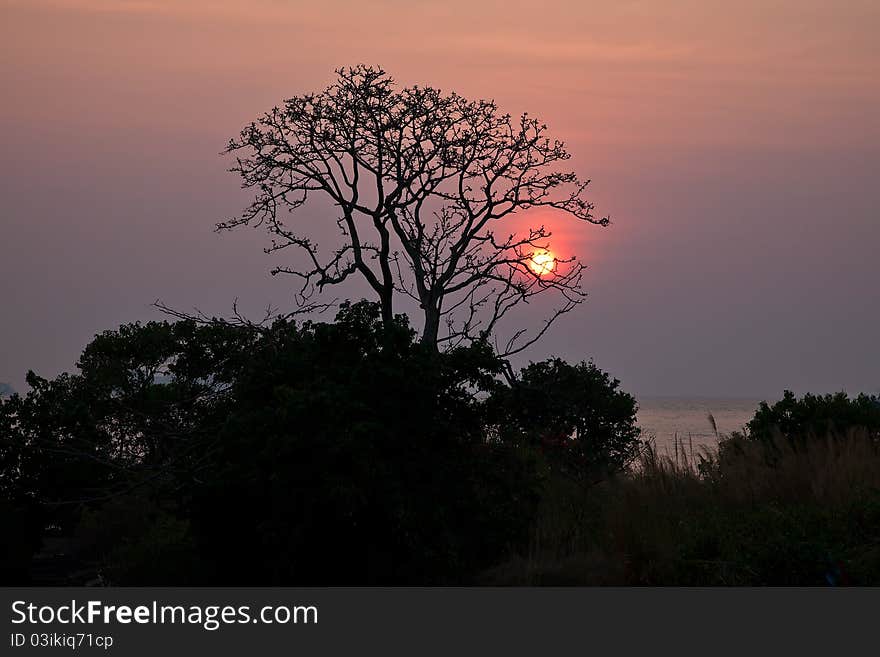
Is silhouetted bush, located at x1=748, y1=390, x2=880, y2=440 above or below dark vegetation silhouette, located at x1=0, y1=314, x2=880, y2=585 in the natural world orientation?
above

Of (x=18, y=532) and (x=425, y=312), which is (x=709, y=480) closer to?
(x=425, y=312)

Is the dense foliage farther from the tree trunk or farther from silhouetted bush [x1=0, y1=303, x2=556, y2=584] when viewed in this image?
the tree trunk

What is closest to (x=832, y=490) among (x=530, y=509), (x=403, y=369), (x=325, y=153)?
(x=530, y=509)

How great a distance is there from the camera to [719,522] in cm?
1273

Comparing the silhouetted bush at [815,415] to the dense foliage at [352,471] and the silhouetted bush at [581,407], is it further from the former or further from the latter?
the dense foliage at [352,471]

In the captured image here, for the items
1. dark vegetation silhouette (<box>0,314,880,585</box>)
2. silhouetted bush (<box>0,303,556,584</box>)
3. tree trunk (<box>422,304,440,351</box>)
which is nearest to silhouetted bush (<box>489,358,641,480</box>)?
tree trunk (<box>422,304,440,351</box>)

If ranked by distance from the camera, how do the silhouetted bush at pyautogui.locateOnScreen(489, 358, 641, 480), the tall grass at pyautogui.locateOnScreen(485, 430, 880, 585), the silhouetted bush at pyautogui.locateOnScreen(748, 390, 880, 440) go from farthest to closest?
the silhouetted bush at pyautogui.locateOnScreen(489, 358, 641, 480) < the silhouetted bush at pyautogui.locateOnScreen(748, 390, 880, 440) < the tall grass at pyautogui.locateOnScreen(485, 430, 880, 585)

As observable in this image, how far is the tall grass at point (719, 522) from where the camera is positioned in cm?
1148

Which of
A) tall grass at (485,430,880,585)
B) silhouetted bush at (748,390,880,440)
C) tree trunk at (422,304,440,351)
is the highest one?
tree trunk at (422,304,440,351)

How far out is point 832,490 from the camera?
14117 mm

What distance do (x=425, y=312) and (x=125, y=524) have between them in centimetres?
974

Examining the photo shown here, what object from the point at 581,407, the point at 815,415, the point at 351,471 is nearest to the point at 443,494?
the point at 351,471

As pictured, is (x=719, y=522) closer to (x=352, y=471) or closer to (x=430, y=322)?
(x=352, y=471)

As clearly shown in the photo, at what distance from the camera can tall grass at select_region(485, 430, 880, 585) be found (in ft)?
37.7
